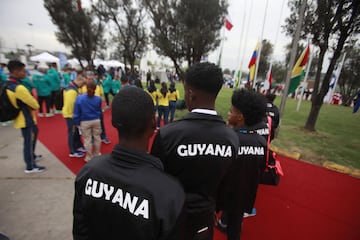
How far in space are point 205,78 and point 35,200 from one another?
133 inches

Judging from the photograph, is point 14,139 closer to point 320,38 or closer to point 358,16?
Answer: point 320,38

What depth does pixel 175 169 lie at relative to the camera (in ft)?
4.80

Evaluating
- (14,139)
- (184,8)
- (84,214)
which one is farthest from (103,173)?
(184,8)

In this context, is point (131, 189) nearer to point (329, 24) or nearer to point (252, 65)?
point (252, 65)

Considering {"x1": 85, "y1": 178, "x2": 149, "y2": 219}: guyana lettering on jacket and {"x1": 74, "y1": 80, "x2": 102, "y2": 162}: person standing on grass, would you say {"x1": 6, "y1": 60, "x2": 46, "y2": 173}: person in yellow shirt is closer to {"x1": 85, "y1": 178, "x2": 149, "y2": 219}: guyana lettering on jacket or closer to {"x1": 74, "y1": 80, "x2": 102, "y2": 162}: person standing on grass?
{"x1": 74, "y1": 80, "x2": 102, "y2": 162}: person standing on grass

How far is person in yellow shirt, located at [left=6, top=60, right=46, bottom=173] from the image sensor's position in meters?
3.26

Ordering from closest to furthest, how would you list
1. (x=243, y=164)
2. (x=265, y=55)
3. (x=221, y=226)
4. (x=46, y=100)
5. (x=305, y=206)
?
(x=243, y=164)
(x=221, y=226)
(x=305, y=206)
(x=46, y=100)
(x=265, y=55)

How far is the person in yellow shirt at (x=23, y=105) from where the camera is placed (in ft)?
10.7

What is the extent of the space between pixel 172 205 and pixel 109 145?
198 inches

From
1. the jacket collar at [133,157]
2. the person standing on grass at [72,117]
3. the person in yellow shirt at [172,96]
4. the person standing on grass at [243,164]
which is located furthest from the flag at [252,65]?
the jacket collar at [133,157]

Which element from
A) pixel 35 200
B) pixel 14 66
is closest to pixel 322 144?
pixel 35 200

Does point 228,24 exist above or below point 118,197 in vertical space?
above

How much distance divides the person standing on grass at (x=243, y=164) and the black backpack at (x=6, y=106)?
3605 mm

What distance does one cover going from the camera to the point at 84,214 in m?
1.09
